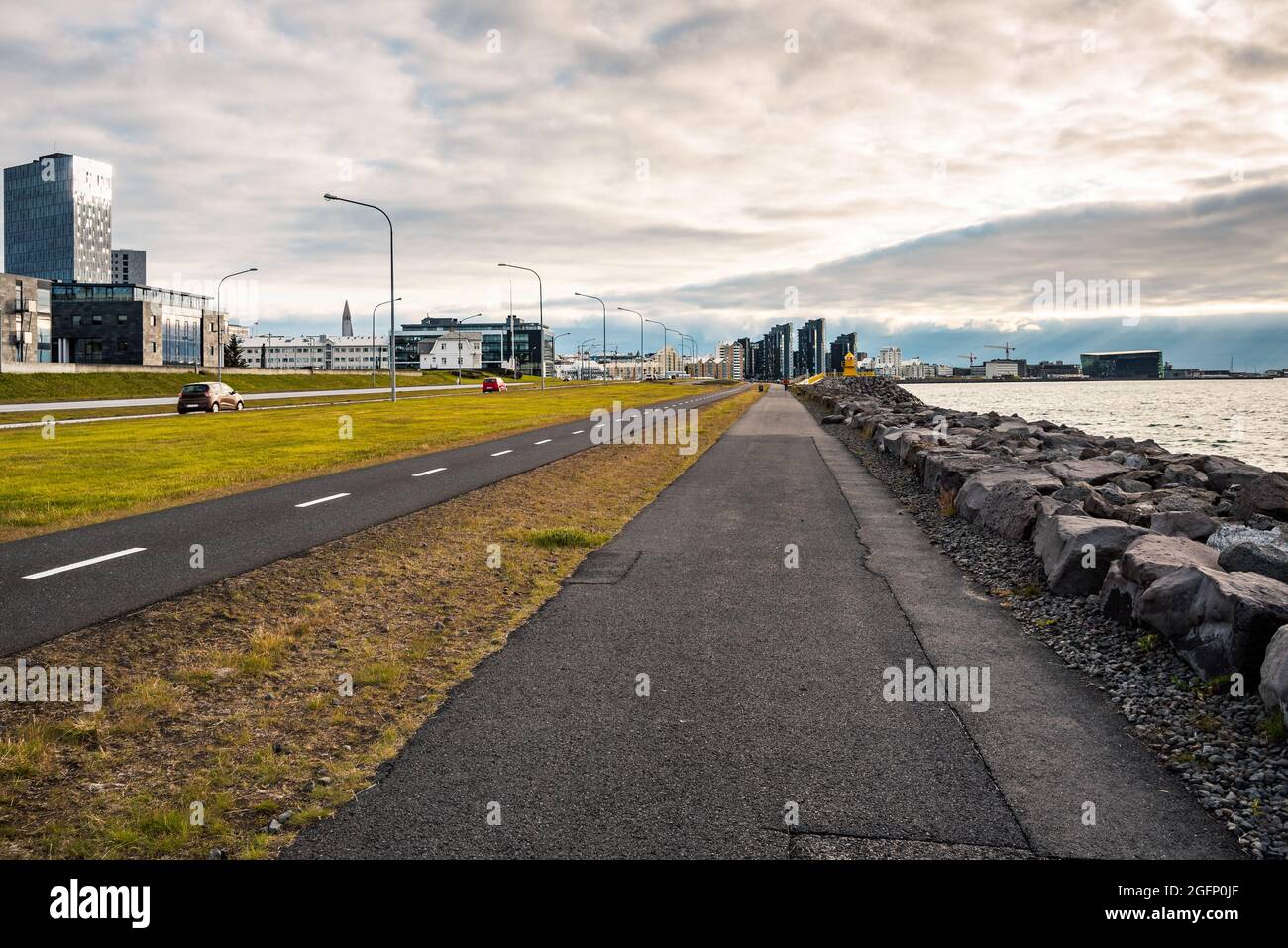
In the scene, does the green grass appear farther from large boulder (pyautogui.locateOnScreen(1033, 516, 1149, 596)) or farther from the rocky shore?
large boulder (pyautogui.locateOnScreen(1033, 516, 1149, 596))

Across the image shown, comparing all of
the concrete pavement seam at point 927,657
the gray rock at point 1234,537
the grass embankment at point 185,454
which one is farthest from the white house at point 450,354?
the gray rock at point 1234,537

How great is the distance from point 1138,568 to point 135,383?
7264cm

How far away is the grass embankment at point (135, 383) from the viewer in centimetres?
5569

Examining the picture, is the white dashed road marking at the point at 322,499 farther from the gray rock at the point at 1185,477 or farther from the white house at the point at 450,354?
the white house at the point at 450,354

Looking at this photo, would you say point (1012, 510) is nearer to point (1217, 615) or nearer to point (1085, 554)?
point (1085, 554)

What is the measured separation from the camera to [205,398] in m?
45.3

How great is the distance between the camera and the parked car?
4453 cm

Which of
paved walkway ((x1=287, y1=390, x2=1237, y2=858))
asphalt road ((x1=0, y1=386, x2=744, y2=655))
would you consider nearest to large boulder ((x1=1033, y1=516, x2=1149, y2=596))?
paved walkway ((x1=287, y1=390, x2=1237, y2=858))

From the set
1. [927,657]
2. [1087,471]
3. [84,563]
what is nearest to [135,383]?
[84,563]

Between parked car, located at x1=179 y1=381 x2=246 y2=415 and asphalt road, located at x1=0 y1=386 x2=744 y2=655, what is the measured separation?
26.3 m
